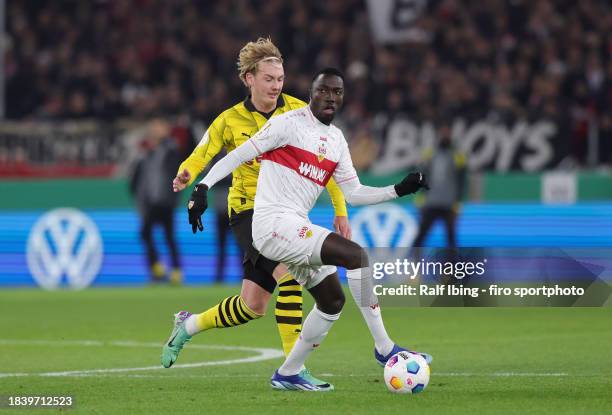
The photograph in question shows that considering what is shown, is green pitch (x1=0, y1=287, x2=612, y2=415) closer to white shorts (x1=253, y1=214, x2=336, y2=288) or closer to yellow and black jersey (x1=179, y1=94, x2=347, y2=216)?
white shorts (x1=253, y1=214, x2=336, y2=288)

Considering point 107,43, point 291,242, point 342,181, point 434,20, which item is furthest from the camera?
point 107,43

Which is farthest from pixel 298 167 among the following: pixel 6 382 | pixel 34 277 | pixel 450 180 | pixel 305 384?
pixel 34 277

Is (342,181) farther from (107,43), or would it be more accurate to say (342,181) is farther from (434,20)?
(107,43)

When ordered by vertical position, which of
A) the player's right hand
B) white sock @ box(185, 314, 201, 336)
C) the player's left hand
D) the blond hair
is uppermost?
the blond hair

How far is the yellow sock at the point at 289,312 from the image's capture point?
8766 mm

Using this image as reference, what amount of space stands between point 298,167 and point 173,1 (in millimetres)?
19838

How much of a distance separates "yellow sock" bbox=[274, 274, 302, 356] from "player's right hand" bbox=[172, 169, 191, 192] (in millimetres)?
878

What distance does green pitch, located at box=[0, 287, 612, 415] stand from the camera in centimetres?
756

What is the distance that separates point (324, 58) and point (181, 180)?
53.1 ft

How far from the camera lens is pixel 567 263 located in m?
8.09

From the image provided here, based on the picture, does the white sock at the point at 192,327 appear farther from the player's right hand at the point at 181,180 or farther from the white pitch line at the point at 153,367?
the player's right hand at the point at 181,180

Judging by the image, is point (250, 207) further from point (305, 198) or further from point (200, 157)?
point (305, 198)

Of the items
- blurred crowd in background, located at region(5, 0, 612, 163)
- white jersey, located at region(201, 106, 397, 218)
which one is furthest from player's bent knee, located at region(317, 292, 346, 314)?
blurred crowd in background, located at region(5, 0, 612, 163)

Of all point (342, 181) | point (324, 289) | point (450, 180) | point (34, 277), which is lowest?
point (34, 277)
